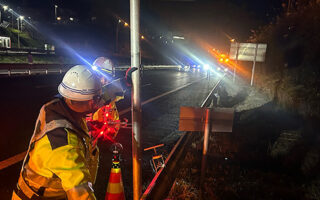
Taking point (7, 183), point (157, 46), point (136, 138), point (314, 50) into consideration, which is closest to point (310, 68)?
point (314, 50)

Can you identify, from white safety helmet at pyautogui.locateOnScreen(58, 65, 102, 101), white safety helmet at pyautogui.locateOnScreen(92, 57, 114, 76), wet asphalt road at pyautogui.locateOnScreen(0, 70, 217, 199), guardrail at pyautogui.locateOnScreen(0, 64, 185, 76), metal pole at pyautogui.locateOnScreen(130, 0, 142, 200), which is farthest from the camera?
guardrail at pyautogui.locateOnScreen(0, 64, 185, 76)

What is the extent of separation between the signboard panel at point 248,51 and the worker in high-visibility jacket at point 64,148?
15903 mm

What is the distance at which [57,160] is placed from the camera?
1471 mm

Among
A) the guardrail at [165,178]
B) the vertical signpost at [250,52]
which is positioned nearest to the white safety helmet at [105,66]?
the guardrail at [165,178]

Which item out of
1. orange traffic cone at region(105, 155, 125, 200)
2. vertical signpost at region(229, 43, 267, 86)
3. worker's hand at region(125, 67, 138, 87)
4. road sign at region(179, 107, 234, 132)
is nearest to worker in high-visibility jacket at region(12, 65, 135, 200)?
orange traffic cone at region(105, 155, 125, 200)

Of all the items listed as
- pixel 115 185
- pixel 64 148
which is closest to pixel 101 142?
pixel 115 185

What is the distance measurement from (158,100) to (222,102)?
3.76m

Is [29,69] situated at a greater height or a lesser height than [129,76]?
lesser

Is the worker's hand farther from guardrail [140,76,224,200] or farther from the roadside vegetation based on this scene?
the roadside vegetation

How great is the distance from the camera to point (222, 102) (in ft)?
45.5

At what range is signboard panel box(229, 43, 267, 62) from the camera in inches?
634

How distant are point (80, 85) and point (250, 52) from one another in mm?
17146

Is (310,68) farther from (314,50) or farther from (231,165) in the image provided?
(231,165)

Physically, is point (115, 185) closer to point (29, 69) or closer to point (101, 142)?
point (101, 142)
